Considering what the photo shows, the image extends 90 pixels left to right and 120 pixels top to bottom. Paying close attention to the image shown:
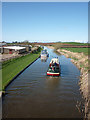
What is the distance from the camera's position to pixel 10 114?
11.3 metres

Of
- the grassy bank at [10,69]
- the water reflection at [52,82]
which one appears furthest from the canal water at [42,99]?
the grassy bank at [10,69]

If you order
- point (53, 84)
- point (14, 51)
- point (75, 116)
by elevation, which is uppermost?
point (14, 51)

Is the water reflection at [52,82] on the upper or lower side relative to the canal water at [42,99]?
upper

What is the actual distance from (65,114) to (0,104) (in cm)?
623

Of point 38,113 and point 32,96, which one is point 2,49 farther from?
point 38,113

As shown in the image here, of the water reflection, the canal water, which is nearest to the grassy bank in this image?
the canal water

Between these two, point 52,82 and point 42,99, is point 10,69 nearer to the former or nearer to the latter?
point 52,82

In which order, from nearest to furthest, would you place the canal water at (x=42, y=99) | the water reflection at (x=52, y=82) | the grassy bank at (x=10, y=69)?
A: the canal water at (x=42, y=99) → the water reflection at (x=52, y=82) → the grassy bank at (x=10, y=69)

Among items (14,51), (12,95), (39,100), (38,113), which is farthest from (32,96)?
(14,51)

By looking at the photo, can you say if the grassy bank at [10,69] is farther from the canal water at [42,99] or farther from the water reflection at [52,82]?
the water reflection at [52,82]

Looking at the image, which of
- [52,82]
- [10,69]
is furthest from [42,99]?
[10,69]

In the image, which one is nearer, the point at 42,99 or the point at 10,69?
the point at 42,99

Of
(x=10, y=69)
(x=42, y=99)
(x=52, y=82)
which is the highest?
(x=10, y=69)

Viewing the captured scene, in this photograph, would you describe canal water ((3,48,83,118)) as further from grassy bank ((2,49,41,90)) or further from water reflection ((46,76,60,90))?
grassy bank ((2,49,41,90))
